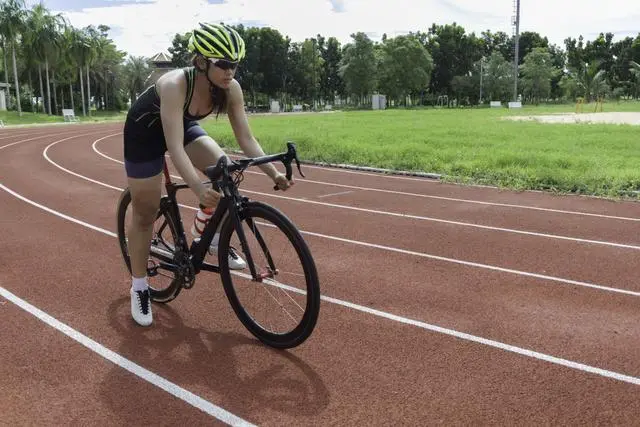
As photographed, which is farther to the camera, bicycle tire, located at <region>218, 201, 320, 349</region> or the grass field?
the grass field

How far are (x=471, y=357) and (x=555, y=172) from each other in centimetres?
786

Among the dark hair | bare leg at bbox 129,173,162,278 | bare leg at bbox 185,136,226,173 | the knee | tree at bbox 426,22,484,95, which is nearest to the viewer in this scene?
the dark hair

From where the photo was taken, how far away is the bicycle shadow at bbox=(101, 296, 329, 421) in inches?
120

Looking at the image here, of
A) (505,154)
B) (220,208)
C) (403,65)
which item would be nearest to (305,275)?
(220,208)

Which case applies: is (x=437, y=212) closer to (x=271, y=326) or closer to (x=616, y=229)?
(x=616, y=229)

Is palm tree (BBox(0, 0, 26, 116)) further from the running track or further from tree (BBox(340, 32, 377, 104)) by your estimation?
the running track

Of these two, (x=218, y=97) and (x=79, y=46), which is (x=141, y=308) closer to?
(x=218, y=97)

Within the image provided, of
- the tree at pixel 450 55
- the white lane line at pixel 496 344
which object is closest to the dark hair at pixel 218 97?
the white lane line at pixel 496 344

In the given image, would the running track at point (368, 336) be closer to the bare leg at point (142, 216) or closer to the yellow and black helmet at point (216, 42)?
the bare leg at point (142, 216)

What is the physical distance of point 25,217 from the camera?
7.98 m

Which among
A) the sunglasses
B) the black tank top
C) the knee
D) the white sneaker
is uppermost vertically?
the sunglasses

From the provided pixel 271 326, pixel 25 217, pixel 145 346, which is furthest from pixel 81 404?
pixel 25 217

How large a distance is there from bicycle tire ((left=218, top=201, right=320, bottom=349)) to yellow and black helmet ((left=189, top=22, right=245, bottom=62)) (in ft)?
2.86

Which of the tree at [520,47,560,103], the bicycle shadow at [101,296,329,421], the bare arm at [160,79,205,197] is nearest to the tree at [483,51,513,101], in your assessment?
the tree at [520,47,560,103]
